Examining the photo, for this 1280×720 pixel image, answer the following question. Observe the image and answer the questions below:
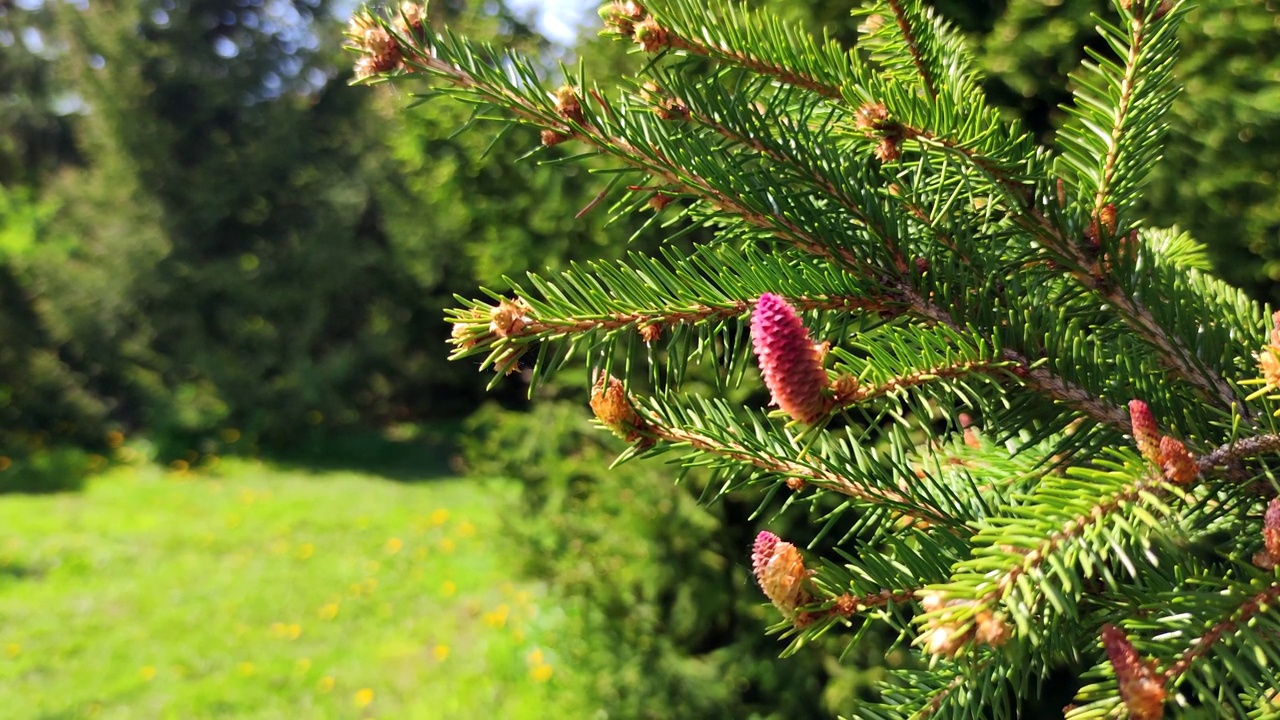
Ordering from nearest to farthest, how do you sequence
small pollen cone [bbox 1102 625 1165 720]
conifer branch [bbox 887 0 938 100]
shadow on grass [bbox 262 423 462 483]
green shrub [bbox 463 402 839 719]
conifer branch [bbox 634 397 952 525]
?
small pollen cone [bbox 1102 625 1165 720]
conifer branch [bbox 634 397 952 525]
conifer branch [bbox 887 0 938 100]
green shrub [bbox 463 402 839 719]
shadow on grass [bbox 262 423 462 483]

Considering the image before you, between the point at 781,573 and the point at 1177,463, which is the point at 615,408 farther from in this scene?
the point at 1177,463

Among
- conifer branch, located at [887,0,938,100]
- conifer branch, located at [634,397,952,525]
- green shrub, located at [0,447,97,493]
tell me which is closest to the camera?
conifer branch, located at [634,397,952,525]

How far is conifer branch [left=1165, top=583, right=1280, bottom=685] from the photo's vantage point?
0.56m

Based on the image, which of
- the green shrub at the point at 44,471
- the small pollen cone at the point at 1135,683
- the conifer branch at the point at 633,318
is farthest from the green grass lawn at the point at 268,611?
the small pollen cone at the point at 1135,683

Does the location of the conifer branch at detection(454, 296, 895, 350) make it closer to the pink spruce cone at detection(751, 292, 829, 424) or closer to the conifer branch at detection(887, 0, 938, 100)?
the pink spruce cone at detection(751, 292, 829, 424)

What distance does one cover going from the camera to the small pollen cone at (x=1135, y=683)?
507mm

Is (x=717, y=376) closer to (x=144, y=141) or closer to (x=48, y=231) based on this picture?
(x=144, y=141)

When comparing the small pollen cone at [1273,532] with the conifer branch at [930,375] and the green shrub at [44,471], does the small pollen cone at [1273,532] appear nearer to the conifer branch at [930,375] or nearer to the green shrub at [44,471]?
the conifer branch at [930,375]

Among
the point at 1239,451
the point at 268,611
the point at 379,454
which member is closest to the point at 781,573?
the point at 1239,451

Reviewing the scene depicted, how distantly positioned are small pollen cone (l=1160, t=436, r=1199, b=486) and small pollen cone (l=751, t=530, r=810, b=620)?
0.28 metres

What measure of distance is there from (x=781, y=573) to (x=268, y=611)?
16.9ft

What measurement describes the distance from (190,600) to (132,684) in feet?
3.66

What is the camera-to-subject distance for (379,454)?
9906 millimetres

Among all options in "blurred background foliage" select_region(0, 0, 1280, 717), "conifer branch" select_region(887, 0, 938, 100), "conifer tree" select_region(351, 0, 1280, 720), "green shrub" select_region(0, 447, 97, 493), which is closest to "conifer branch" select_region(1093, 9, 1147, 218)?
"conifer tree" select_region(351, 0, 1280, 720)
